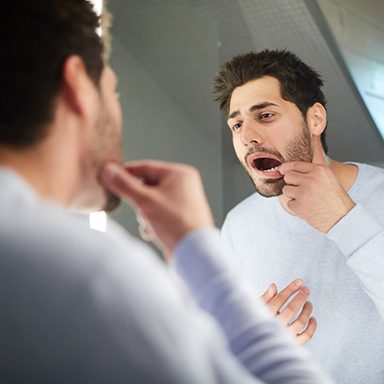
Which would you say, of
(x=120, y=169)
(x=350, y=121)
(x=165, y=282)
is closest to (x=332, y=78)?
(x=350, y=121)

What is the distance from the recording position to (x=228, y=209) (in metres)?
1.29

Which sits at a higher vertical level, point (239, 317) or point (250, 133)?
point (250, 133)

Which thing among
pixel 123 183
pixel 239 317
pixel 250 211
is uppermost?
pixel 250 211

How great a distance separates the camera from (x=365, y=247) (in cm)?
107

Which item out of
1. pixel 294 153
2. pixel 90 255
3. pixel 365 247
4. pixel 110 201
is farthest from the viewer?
pixel 294 153

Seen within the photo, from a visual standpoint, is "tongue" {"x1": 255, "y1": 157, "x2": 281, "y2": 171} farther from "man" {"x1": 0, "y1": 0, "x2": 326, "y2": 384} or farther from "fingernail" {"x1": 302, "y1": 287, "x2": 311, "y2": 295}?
"man" {"x1": 0, "y1": 0, "x2": 326, "y2": 384}

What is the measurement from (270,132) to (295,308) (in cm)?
31

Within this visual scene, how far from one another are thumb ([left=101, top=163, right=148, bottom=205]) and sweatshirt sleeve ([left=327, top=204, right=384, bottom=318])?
2.12 ft

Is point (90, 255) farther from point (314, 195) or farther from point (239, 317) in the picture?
point (314, 195)

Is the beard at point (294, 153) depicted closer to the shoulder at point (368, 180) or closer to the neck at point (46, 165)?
the shoulder at point (368, 180)

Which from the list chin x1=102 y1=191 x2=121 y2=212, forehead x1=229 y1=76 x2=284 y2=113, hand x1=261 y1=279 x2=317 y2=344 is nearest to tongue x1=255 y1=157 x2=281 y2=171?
→ forehead x1=229 y1=76 x2=284 y2=113

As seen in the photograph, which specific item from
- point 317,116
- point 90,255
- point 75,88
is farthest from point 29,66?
point 317,116

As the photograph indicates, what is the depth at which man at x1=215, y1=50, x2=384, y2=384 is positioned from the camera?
1082 mm

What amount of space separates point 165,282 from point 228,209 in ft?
3.03
